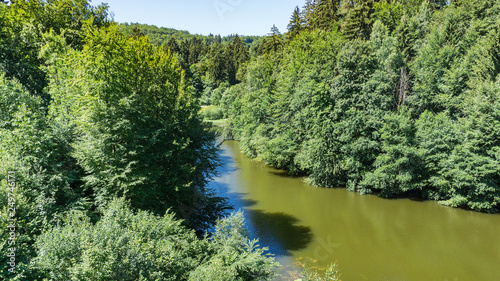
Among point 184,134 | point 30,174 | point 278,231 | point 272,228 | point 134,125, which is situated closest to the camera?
point 30,174

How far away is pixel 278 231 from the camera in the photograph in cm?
1888

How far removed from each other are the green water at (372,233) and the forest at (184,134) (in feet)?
5.70

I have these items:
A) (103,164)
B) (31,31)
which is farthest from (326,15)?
(103,164)

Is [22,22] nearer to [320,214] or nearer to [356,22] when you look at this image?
[320,214]

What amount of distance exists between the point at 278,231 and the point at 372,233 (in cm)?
634

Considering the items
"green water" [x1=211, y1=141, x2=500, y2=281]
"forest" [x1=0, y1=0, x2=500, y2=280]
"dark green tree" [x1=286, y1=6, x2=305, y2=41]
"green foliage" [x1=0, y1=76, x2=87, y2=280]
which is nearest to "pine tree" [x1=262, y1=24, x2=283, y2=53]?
"dark green tree" [x1=286, y1=6, x2=305, y2=41]

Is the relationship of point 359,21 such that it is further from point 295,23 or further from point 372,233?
point 372,233

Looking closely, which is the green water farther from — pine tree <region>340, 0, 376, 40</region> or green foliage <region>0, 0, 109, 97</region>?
pine tree <region>340, 0, 376, 40</region>

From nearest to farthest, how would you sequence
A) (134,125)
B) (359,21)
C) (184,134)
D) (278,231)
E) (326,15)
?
(134,125)
(184,134)
(278,231)
(359,21)
(326,15)

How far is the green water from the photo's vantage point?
48.4 ft

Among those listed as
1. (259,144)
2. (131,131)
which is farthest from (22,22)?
(259,144)

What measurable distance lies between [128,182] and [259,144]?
21965 mm

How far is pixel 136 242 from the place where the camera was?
25.5ft

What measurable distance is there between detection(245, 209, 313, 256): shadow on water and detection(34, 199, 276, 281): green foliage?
248 inches
